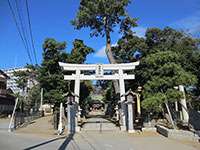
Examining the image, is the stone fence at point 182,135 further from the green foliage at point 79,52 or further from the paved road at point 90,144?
the green foliage at point 79,52

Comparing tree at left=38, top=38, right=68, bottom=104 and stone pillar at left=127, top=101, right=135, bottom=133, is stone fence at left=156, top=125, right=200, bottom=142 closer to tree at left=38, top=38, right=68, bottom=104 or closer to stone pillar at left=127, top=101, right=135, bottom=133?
stone pillar at left=127, top=101, right=135, bottom=133

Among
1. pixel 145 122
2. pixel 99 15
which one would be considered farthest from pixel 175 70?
pixel 99 15

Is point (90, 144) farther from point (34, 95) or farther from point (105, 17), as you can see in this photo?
point (34, 95)

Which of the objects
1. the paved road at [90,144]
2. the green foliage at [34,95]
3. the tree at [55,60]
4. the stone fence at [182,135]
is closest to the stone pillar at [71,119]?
the paved road at [90,144]

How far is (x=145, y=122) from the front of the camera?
2223 centimetres

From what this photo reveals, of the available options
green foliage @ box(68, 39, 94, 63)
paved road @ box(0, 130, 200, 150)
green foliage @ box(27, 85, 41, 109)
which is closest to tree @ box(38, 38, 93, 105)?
green foliage @ box(68, 39, 94, 63)

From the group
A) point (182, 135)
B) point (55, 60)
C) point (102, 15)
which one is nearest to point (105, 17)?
point (102, 15)

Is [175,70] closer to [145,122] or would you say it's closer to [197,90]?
[145,122]

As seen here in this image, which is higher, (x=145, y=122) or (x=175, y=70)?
(x=175, y=70)

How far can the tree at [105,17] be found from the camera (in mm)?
32625

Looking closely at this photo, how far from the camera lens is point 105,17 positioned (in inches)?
1309

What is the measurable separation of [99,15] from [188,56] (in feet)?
34.4

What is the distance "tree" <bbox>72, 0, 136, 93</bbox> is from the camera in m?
32.6

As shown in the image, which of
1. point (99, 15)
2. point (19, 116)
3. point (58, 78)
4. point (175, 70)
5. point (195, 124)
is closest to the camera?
point (175, 70)
